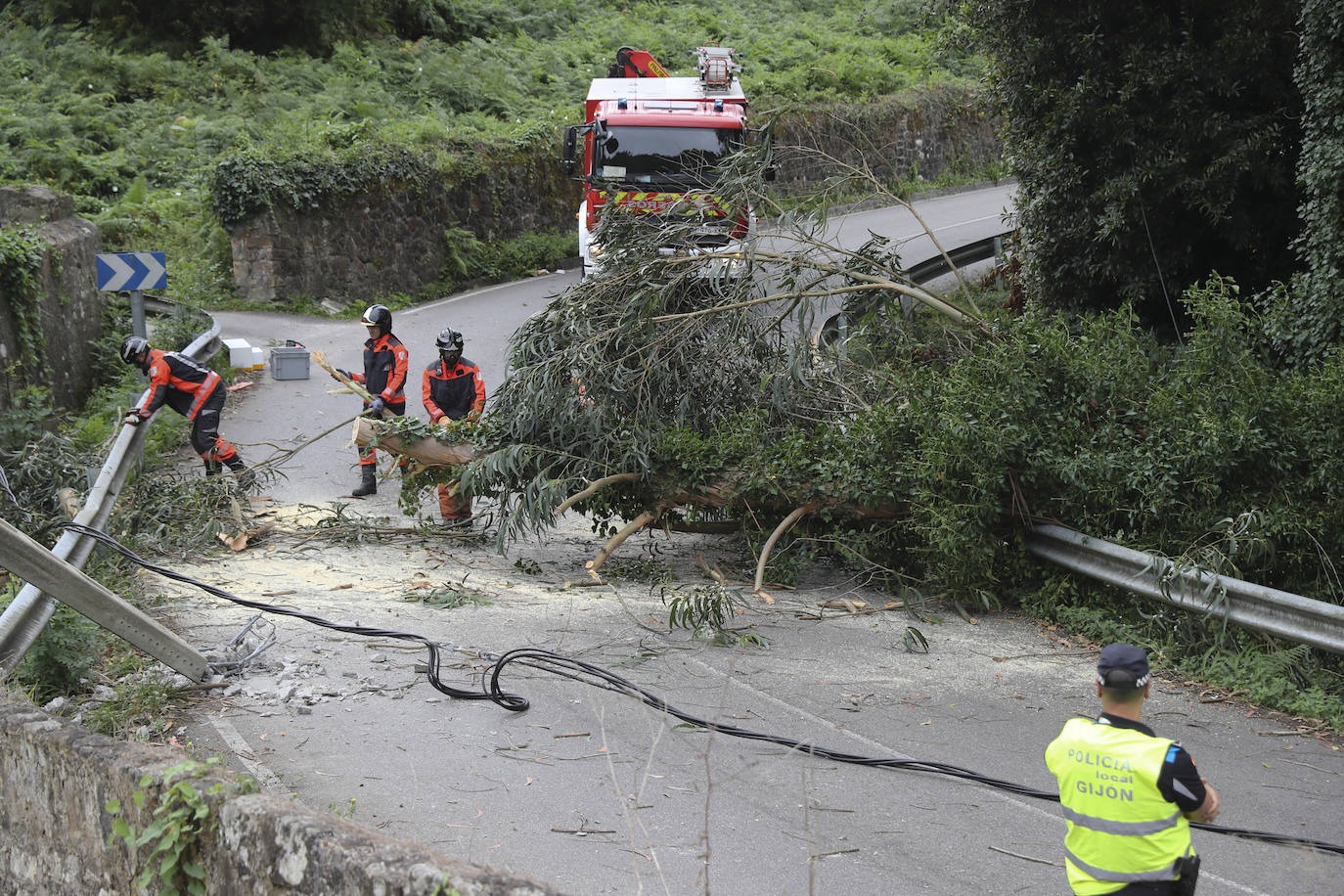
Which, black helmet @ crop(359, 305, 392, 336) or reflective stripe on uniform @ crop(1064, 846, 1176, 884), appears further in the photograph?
black helmet @ crop(359, 305, 392, 336)

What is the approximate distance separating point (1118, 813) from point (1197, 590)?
12.2 feet

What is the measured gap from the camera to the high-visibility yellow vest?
3340 millimetres

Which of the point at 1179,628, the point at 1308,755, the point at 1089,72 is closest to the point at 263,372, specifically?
the point at 1089,72

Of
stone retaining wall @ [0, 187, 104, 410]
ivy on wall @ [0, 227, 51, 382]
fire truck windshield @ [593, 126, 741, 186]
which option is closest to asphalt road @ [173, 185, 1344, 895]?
stone retaining wall @ [0, 187, 104, 410]

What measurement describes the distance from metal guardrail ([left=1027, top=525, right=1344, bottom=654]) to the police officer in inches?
125

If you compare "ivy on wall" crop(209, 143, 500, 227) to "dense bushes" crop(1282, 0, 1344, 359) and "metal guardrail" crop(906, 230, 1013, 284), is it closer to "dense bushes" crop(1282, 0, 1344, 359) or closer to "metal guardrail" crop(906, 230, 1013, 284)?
"metal guardrail" crop(906, 230, 1013, 284)

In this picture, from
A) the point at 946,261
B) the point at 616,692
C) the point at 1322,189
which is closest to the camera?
the point at 616,692

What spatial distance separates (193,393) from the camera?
11.1m

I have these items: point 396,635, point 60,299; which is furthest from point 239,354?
point 396,635

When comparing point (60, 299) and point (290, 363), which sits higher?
point (60, 299)

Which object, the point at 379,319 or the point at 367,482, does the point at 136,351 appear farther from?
the point at 367,482

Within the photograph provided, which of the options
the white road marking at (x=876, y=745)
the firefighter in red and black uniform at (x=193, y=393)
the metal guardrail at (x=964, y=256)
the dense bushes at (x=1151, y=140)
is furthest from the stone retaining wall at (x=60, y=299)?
the metal guardrail at (x=964, y=256)

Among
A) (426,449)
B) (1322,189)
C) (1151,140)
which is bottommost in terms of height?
(426,449)

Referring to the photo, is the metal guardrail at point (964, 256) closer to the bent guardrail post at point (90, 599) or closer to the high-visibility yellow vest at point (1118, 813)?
the bent guardrail post at point (90, 599)
